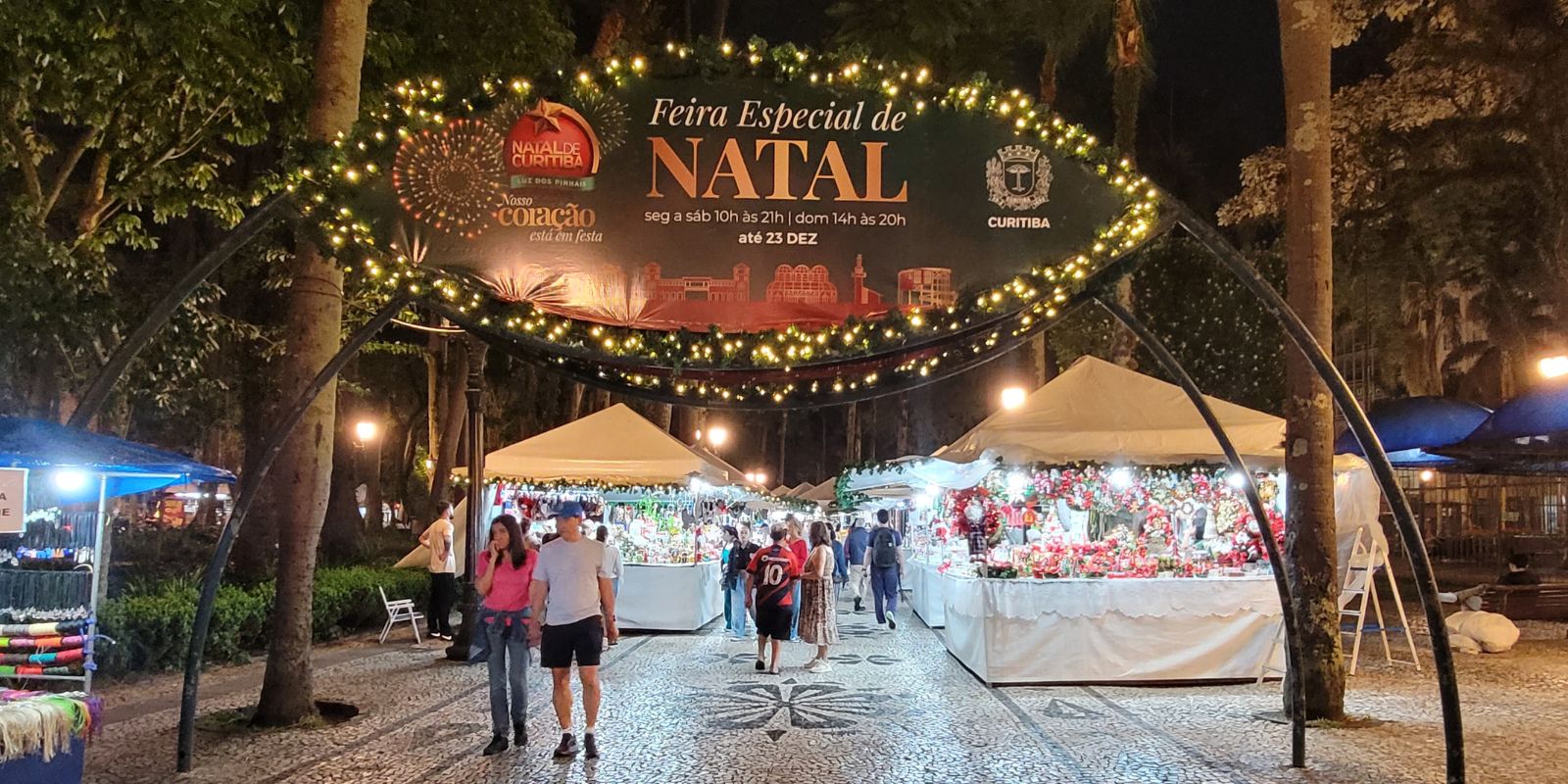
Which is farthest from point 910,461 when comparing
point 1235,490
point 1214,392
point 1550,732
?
point 1214,392

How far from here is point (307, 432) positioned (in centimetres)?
823

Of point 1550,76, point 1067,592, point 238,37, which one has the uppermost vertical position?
point 1550,76

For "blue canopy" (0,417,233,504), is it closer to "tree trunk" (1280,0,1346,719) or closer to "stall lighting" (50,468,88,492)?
"stall lighting" (50,468,88,492)

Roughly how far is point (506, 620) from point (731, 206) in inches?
127

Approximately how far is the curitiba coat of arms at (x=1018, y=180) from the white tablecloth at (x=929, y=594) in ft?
24.0

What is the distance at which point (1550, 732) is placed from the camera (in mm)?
7914

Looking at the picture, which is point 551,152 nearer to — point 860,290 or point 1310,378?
point 860,290

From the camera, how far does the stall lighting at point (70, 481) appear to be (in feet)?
27.5

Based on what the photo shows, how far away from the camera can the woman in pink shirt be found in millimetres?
7309

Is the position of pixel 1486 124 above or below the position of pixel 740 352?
above

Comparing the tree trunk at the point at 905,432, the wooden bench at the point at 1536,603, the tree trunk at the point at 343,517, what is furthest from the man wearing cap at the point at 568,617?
the tree trunk at the point at 905,432

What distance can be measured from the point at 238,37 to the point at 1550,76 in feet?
54.0

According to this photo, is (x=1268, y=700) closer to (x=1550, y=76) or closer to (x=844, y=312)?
(x=844, y=312)

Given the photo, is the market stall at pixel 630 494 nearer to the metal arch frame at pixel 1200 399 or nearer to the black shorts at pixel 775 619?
the black shorts at pixel 775 619
